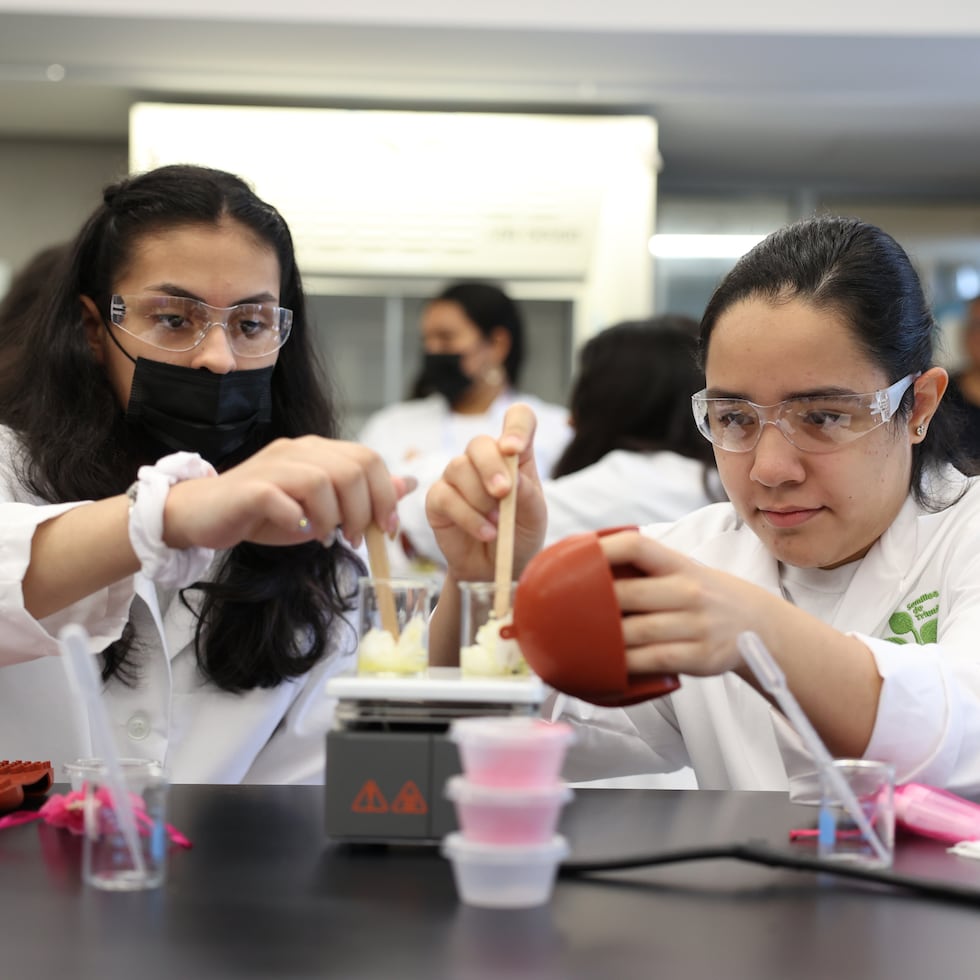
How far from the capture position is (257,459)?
1.24 meters

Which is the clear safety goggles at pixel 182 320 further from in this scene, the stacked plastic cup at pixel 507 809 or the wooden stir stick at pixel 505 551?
the stacked plastic cup at pixel 507 809

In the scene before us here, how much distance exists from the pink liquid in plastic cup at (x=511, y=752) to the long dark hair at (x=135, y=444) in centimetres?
102

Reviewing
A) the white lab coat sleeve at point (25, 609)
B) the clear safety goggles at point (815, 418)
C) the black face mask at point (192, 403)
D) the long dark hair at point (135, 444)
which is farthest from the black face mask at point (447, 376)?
the white lab coat sleeve at point (25, 609)

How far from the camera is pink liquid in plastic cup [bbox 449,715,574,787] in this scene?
0.86 meters

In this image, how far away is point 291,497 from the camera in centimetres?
119

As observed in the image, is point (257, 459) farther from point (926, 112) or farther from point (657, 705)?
point (926, 112)

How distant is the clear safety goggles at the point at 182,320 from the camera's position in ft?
6.18

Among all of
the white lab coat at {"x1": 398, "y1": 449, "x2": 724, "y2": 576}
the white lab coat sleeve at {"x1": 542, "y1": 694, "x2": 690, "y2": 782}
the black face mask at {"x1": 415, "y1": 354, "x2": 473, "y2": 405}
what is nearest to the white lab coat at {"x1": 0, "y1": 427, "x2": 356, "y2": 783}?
the white lab coat sleeve at {"x1": 542, "y1": 694, "x2": 690, "y2": 782}

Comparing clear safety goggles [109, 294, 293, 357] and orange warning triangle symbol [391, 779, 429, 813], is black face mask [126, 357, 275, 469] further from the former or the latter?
orange warning triangle symbol [391, 779, 429, 813]

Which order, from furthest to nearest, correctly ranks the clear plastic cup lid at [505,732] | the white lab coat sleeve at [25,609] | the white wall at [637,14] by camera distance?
the white wall at [637,14] → the white lab coat sleeve at [25,609] → the clear plastic cup lid at [505,732]

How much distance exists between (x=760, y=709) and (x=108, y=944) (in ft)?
3.21

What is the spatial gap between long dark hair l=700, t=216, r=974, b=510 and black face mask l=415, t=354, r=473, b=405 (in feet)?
12.7

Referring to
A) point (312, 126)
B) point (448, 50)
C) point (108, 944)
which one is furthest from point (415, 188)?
point (108, 944)

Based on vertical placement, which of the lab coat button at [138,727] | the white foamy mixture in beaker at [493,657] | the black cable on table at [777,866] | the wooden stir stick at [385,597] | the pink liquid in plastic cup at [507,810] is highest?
the wooden stir stick at [385,597]
